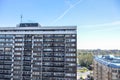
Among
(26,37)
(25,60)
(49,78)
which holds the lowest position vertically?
(49,78)

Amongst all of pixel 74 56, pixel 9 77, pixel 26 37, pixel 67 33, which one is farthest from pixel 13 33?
pixel 74 56

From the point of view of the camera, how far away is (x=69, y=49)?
263 ft

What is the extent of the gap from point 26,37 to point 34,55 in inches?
377

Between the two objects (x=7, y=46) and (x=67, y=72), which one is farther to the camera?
(x=7, y=46)

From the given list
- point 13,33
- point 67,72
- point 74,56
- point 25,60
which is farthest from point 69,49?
point 13,33

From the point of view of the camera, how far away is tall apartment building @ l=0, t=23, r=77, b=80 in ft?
263

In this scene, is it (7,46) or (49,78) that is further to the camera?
(7,46)

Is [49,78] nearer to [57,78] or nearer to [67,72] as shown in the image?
[57,78]

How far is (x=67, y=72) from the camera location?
79062mm

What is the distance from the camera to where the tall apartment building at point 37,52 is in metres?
80.1

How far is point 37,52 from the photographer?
82.9m

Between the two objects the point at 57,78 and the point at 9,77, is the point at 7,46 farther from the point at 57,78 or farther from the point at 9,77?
the point at 57,78

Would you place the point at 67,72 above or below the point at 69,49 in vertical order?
below

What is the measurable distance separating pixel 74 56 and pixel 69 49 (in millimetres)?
3892
